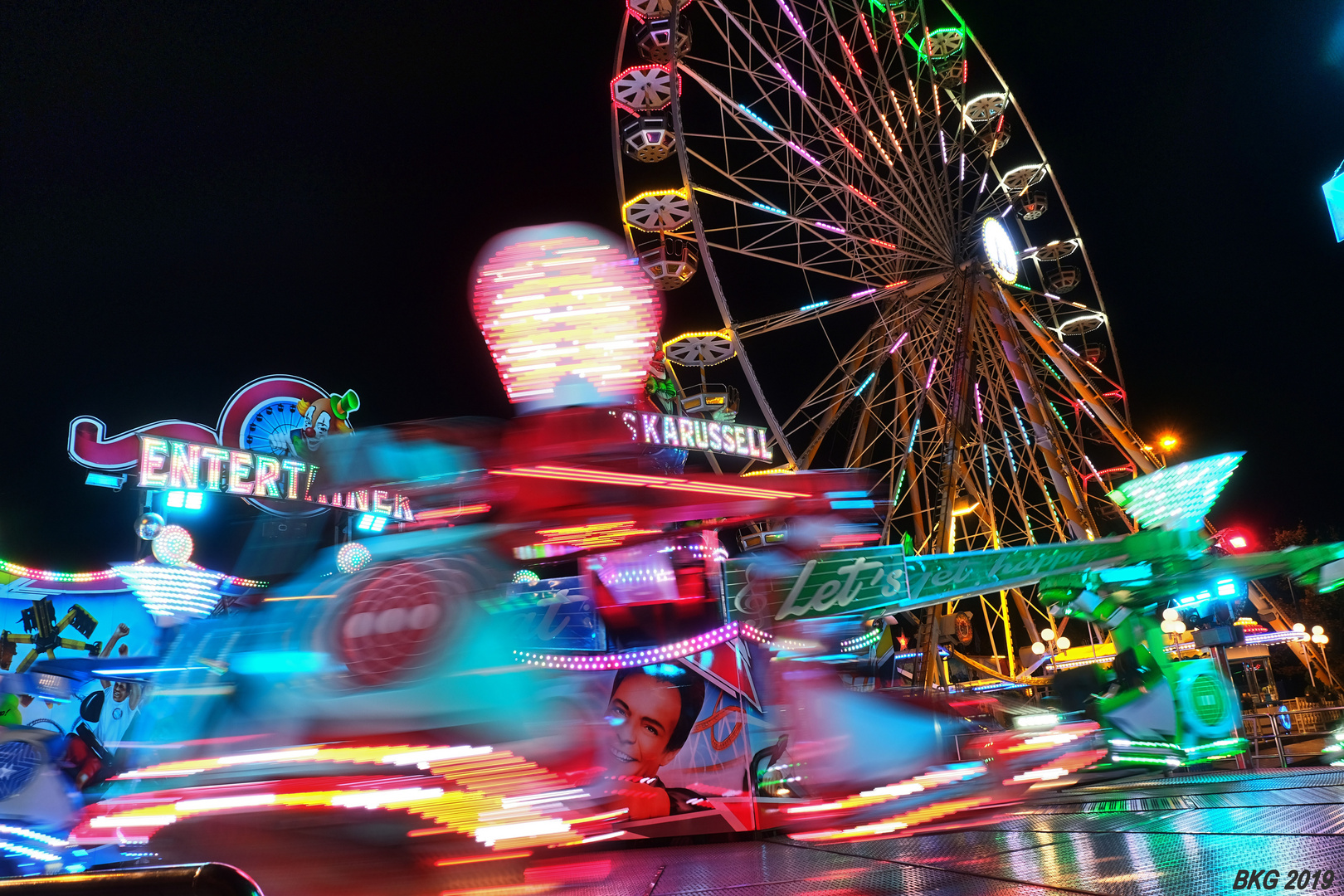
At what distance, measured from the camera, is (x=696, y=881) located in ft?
15.6

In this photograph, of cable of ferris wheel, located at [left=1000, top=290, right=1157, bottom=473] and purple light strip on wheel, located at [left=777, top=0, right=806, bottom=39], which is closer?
cable of ferris wheel, located at [left=1000, top=290, right=1157, bottom=473]

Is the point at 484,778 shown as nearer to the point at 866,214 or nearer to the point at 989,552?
the point at 989,552

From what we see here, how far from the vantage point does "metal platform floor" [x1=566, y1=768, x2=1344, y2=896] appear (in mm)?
3127

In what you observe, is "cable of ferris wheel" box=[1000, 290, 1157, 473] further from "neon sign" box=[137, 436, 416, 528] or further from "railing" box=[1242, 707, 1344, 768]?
"neon sign" box=[137, 436, 416, 528]

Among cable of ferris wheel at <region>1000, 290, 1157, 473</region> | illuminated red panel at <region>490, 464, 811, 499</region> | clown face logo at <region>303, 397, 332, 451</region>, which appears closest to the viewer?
illuminated red panel at <region>490, 464, 811, 499</region>

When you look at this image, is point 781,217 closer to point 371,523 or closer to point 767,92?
point 767,92

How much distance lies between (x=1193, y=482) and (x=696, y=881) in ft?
15.9

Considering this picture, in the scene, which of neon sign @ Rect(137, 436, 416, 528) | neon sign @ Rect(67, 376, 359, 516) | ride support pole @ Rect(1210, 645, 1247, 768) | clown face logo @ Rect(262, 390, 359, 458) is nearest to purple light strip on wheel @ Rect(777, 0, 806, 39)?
neon sign @ Rect(67, 376, 359, 516)

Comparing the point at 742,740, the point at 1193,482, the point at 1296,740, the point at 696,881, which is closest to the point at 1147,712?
the point at 1193,482

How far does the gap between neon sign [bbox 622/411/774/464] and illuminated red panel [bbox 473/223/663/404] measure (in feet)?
0.80

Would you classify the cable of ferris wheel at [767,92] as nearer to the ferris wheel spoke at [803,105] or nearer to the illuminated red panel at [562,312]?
the ferris wheel spoke at [803,105]

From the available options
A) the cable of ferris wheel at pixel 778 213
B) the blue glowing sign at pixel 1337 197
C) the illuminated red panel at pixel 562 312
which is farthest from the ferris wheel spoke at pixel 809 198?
the illuminated red panel at pixel 562 312

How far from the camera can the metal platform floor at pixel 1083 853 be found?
3.13 meters

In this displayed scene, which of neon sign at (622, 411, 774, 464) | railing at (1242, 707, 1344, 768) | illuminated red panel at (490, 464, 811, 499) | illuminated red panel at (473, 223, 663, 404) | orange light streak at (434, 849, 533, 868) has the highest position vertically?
illuminated red panel at (473, 223, 663, 404)
